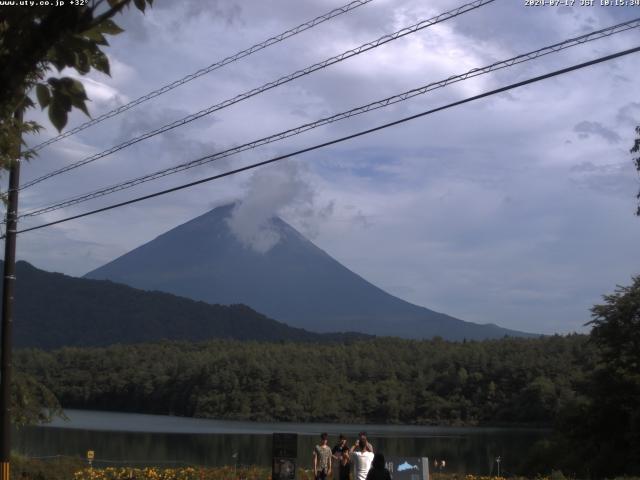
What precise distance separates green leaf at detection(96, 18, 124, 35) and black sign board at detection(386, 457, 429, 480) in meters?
13.6

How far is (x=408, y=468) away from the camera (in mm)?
16953

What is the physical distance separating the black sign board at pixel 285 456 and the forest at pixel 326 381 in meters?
67.8

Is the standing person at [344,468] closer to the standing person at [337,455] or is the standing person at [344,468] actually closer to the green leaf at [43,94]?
the standing person at [337,455]

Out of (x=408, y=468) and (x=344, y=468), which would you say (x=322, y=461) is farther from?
(x=408, y=468)

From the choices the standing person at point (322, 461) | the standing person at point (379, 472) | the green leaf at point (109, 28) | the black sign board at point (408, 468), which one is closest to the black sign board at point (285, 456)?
the standing person at point (322, 461)

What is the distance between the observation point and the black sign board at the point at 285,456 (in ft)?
59.4

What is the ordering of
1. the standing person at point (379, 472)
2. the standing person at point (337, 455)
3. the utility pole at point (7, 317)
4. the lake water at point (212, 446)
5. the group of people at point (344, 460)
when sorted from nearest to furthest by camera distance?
the standing person at point (379, 472) < the utility pole at point (7, 317) < the group of people at point (344, 460) < the standing person at point (337, 455) < the lake water at point (212, 446)

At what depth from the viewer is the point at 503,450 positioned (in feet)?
175

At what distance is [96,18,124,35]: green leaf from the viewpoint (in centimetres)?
448

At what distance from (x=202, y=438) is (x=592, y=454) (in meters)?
28.5

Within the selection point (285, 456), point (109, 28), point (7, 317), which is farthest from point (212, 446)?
point (109, 28)

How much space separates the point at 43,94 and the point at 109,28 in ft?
1.62

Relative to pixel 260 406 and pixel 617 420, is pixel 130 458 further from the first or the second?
pixel 260 406

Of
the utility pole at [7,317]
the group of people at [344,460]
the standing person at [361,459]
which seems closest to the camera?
the utility pole at [7,317]
